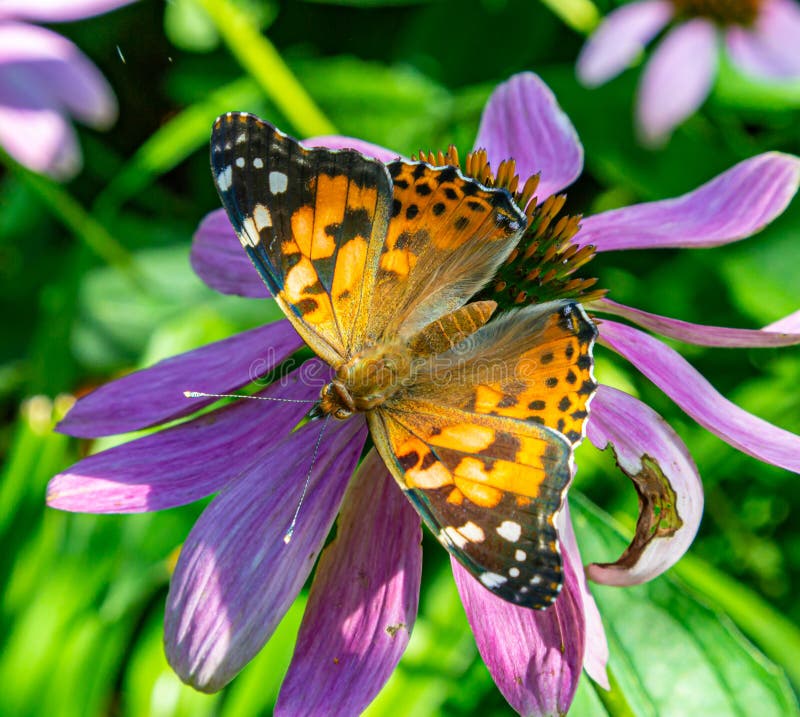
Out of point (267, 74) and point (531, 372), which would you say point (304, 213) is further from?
point (267, 74)

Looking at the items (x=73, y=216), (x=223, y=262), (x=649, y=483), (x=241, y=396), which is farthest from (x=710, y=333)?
(x=73, y=216)

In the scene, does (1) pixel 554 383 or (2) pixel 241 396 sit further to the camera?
(2) pixel 241 396

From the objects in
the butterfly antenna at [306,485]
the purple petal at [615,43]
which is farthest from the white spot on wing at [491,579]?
the purple petal at [615,43]

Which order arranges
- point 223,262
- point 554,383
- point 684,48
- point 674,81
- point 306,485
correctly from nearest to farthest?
point 554,383, point 306,485, point 223,262, point 674,81, point 684,48

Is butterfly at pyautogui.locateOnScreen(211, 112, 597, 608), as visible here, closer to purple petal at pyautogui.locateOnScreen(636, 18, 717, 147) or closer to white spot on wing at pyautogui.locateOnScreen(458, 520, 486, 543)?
white spot on wing at pyautogui.locateOnScreen(458, 520, 486, 543)

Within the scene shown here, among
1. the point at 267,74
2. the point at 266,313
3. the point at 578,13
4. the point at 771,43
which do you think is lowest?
the point at 771,43

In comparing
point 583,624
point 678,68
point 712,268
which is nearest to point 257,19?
point 678,68

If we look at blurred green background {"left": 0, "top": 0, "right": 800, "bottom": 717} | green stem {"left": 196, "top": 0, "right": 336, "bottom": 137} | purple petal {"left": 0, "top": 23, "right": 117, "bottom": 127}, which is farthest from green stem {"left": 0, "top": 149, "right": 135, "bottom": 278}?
green stem {"left": 196, "top": 0, "right": 336, "bottom": 137}
